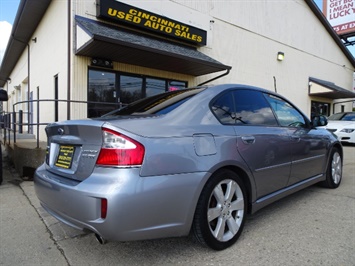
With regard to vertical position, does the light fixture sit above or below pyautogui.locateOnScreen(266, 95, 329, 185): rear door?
above

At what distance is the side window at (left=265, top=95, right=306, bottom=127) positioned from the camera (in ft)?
11.6

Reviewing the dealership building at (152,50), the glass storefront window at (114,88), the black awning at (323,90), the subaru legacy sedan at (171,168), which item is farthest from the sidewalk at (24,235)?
the black awning at (323,90)

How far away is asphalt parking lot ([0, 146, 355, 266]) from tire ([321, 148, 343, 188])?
0.85 metres

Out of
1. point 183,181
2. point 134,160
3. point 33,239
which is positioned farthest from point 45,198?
point 183,181

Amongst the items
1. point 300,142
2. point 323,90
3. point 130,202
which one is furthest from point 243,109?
point 323,90

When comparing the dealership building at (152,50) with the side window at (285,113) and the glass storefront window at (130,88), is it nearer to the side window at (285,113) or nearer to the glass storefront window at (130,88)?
the glass storefront window at (130,88)

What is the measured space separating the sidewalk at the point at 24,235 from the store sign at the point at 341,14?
1085 inches

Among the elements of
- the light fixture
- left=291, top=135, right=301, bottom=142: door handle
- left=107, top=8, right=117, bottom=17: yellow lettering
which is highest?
the light fixture

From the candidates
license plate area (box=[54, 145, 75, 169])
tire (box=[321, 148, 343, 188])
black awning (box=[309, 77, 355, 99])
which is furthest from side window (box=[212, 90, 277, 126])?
black awning (box=[309, 77, 355, 99])

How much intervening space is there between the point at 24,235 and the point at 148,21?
7016 millimetres

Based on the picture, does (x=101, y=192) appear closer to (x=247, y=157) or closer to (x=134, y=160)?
(x=134, y=160)

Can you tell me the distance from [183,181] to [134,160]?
17.1 inches

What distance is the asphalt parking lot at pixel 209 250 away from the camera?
241cm

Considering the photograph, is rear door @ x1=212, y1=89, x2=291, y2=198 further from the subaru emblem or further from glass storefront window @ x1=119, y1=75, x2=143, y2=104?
glass storefront window @ x1=119, y1=75, x2=143, y2=104
